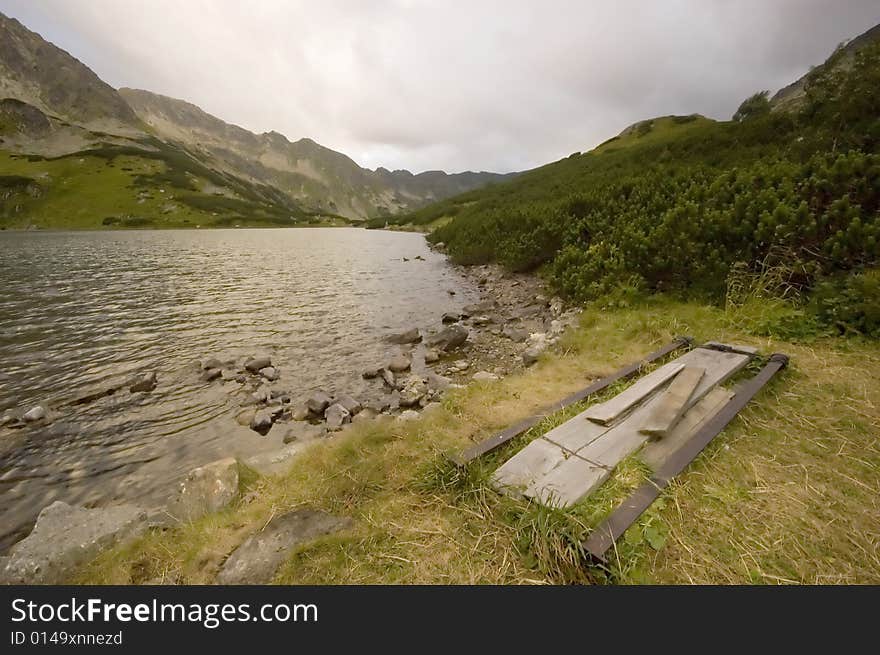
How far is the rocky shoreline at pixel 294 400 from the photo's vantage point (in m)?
4.19

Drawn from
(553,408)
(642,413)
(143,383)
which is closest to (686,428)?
(642,413)

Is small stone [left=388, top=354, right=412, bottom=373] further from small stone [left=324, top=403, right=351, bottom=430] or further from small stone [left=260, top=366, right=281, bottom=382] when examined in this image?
small stone [left=260, top=366, right=281, bottom=382]

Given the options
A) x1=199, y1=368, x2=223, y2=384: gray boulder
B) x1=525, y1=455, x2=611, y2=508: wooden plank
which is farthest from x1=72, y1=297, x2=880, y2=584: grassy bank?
x1=199, y1=368, x2=223, y2=384: gray boulder

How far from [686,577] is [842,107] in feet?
84.8

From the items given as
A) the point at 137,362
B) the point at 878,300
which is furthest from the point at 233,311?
the point at 878,300

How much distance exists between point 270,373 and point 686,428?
9804 millimetres

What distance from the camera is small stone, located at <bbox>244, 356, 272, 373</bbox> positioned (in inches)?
414

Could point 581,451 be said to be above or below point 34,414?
above

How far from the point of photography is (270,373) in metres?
10.1

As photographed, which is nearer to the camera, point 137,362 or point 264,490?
point 264,490

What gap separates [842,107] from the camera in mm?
16984

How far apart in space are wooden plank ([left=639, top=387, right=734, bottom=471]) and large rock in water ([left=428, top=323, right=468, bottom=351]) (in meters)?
7.82

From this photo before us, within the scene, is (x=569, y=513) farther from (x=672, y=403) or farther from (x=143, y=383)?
(x=143, y=383)
